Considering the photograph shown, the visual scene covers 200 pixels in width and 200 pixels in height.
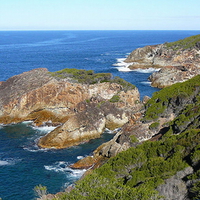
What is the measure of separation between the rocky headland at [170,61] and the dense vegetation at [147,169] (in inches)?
2071

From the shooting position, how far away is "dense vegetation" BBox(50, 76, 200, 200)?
62.4ft

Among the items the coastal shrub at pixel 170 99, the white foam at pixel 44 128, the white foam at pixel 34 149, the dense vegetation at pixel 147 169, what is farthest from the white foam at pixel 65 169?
the white foam at pixel 44 128

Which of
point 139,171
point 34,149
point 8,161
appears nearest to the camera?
point 139,171

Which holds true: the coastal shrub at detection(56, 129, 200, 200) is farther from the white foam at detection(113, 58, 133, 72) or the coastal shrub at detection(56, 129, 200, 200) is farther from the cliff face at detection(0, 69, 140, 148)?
the white foam at detection(113, 58, 133, 72)

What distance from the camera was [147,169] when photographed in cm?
2416

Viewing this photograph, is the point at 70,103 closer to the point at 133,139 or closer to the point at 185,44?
the point at 133,139

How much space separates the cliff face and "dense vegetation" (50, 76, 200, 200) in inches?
670

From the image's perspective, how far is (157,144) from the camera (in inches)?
1123

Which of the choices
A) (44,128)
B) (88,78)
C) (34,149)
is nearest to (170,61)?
(88,78)

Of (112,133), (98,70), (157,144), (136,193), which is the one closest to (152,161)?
(157,144)

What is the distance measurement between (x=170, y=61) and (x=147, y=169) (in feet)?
299

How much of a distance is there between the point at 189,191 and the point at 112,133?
30154 mm

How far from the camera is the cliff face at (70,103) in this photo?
48.9 m

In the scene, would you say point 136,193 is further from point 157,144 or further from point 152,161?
point 157,144
